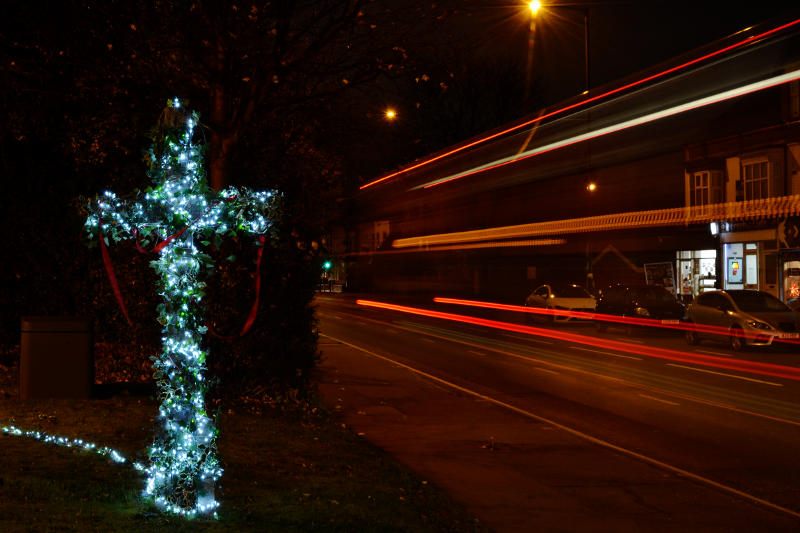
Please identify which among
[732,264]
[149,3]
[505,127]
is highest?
[505,127]

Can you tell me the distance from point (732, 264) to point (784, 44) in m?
12.2

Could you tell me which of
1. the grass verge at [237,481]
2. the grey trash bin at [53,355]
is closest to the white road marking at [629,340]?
the grass verge at [237,481]

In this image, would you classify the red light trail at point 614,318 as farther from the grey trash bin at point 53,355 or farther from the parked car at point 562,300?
the grey trash bin at point 53,355

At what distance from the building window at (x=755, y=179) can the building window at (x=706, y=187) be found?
1.74 meters

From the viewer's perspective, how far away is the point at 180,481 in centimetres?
605

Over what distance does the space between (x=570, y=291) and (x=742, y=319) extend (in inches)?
465

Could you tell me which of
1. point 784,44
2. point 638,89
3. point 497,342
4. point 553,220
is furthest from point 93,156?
point 553,220

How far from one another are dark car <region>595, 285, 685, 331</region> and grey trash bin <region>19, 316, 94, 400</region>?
846 inches

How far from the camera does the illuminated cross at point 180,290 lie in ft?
20.0

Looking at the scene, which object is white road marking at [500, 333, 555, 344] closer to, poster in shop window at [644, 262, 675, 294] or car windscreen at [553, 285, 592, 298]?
car windscreen at [553, 285, 592, 298]

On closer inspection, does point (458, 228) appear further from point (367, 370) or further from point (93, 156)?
point (93, 156)

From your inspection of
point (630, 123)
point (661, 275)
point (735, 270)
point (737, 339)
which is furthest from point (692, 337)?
point (661, 275)

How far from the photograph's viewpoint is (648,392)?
15.1 meters

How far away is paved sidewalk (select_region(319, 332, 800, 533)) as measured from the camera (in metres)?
7.10
